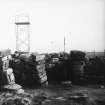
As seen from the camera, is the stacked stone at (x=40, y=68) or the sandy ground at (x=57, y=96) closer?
the sandy ground at (x=57, y=96)

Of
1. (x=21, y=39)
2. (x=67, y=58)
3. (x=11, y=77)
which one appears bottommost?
(x=11, y=77)

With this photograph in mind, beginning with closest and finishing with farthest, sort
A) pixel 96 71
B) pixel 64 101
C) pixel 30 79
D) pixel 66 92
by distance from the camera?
1. pixel 64 101
2. pixel 66 92
3. pixel 30 79
4. pixel 96 71

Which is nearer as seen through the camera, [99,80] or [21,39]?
[99,80]

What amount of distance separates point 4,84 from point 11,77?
72cm

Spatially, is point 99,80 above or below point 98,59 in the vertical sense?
below

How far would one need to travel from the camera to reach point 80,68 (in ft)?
57.4

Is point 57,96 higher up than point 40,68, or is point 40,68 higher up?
point 40,68

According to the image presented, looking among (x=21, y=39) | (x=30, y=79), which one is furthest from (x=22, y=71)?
(x=21, y=39)

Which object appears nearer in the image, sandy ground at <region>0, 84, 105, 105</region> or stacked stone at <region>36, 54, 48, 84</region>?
sandy ground at <region>0, 84, 105, 105</region>

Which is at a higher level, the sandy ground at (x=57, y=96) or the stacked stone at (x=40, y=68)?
the stacked stone at (x=40, y=68)

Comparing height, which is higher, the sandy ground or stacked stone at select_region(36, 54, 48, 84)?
stacked stone at select_region(36, 54, 48, 84)

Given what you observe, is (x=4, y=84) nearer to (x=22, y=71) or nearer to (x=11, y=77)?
(x=11, y=77)

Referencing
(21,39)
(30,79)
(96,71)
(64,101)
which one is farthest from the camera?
(21,39)

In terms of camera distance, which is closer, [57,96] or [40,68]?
[57,96]
